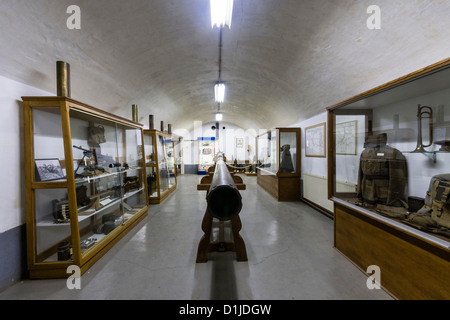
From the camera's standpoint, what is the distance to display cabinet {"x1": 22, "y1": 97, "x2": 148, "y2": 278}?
1796 mm

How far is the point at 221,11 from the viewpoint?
1.79 meters

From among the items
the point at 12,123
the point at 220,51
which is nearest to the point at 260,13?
the point at 220,51

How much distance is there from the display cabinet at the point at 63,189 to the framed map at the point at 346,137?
3.35m

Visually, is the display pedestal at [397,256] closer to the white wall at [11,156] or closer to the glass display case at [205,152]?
the white wall at [11,156]

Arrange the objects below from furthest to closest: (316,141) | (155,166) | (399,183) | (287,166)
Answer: (287,166) → (155,166) → (316,141) → (399,183)

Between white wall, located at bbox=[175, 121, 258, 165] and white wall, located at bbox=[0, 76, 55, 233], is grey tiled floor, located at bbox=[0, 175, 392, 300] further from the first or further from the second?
white wall, located at bbox=[175, 121, 258, 165]

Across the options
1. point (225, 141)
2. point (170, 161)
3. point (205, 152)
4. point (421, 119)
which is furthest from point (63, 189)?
point (225, 141)

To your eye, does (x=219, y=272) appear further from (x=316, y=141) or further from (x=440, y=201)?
(x=316, y=141)

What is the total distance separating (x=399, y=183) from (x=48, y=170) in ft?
13.2

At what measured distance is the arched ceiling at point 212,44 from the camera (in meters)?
1.61

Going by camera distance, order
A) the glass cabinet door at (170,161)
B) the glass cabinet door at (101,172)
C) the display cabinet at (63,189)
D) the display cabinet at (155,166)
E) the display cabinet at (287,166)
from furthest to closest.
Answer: the glass cabinet door at (170,161), the display cabinet at (287,166), the display cabinet at (155,166), the glass cabinet door at (101,172), the display cabinet at (63,189)

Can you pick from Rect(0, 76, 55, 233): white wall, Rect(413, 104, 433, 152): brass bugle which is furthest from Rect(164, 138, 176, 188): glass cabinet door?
Rect(413, 104, 433, 152): brass bugle

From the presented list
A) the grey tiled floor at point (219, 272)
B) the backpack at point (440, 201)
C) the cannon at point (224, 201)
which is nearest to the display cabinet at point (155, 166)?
the grey tiled floor at point (219, 272)

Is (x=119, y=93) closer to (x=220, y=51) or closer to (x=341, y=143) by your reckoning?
(x=220, y=51)
